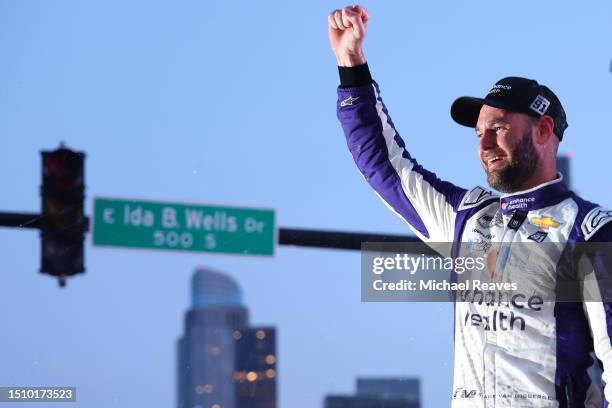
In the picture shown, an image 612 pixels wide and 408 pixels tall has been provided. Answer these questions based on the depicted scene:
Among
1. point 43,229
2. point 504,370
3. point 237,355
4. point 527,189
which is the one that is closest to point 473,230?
point 527,189

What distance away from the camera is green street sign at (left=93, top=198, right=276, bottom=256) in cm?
1322

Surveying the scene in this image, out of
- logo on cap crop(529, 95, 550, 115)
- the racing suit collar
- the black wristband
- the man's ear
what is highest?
the black wristband

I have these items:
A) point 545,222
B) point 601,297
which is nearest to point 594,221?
point 545,222

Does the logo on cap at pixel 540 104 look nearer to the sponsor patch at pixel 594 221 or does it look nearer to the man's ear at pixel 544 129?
the man's ear at pixel 544 129

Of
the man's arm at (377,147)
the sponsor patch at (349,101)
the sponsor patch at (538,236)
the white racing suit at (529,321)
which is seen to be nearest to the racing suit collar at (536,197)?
the white racing suit at (529,321)

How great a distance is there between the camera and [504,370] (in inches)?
173

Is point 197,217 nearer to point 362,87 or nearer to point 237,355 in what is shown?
point 362,87

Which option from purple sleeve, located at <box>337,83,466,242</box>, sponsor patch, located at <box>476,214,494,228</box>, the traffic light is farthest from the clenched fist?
the traffic light

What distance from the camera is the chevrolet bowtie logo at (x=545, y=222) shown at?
4539 mm

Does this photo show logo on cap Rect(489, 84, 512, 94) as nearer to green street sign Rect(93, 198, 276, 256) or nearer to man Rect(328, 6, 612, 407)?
man Rect(328, 6, 612, 407)

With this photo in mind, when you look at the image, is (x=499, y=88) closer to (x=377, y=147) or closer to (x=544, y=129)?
(x=544, y=129)

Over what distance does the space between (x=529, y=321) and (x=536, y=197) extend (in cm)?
52

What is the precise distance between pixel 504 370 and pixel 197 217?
360 inches

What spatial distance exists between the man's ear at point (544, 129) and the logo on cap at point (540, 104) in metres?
0.03
